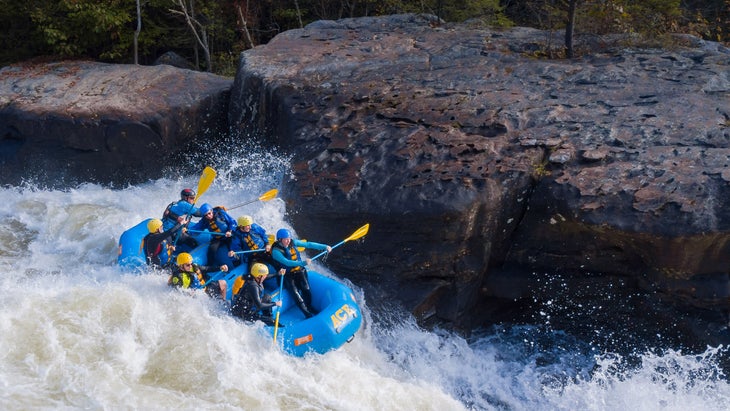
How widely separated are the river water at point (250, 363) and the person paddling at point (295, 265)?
0.65 meters

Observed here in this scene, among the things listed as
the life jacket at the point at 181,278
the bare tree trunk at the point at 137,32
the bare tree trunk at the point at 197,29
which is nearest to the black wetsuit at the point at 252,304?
the life jacket at the point at 181,278

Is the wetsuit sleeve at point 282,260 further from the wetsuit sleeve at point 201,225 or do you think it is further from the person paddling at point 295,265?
the wetsuit sleeve at point 201,225

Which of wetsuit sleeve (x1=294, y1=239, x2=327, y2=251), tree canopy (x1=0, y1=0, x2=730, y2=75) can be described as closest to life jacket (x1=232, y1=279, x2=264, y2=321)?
wetsuit sleeve (x1=294, y1=239, x2=327, y2=251)

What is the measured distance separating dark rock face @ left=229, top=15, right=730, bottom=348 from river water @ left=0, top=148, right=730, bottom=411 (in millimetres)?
486

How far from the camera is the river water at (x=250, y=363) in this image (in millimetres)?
6594

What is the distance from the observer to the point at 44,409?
611cm

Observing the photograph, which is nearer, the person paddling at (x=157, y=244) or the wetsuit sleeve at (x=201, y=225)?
the person paddling at (x=157, y=244)

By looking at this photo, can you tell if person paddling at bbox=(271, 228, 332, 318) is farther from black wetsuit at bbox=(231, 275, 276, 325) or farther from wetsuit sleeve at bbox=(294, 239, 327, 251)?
black wetsuit at bbox=(231, 275, 276, 325)

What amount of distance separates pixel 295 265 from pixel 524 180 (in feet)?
8.81

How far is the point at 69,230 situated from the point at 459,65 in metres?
5.98

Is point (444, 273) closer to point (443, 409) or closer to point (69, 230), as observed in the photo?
point (443, 409)

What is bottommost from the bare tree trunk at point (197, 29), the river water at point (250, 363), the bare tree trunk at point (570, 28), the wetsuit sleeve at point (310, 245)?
the river water at point (250, 363)

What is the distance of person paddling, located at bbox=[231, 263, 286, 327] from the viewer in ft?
25.5

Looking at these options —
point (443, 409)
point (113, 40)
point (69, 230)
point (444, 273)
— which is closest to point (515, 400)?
point (443, 409)
